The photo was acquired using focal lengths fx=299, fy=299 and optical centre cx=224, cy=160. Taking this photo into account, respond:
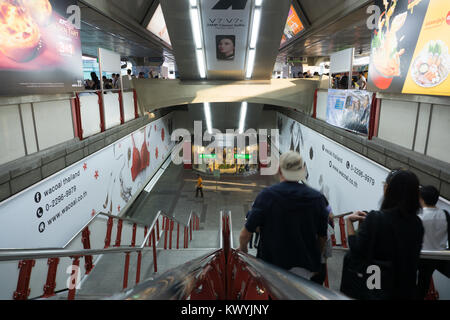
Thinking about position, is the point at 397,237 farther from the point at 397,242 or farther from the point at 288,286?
the point at 288,286

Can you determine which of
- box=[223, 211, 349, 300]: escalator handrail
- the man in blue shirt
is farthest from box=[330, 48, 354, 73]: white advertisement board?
box=[223, 211, 349, 300]: escalator handrail

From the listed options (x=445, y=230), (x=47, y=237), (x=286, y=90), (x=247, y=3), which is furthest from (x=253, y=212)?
(x=286, y=90)

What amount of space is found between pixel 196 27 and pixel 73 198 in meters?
5.39

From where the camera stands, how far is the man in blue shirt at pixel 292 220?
5.60ft

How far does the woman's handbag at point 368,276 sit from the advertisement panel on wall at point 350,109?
4.79m

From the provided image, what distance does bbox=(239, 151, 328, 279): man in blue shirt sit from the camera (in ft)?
5.60

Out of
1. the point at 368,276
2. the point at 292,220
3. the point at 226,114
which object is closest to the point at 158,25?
the point at 226,114

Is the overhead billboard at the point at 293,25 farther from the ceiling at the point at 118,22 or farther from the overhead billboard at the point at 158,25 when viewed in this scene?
the ceiling at the point at 118,22

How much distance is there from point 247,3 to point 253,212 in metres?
7.04

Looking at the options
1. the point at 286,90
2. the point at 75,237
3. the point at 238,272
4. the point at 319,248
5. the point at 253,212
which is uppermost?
the point at 286,90

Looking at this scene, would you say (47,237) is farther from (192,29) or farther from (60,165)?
(192,29)

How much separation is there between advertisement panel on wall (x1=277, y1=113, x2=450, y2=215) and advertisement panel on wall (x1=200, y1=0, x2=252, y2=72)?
11.2ft

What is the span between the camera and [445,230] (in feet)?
7.70

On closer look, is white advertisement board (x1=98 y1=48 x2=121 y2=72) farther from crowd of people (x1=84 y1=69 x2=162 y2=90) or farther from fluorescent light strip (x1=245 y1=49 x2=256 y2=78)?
fluorescent light strip (x1=245 y1=49 x2=256 y2=78)
